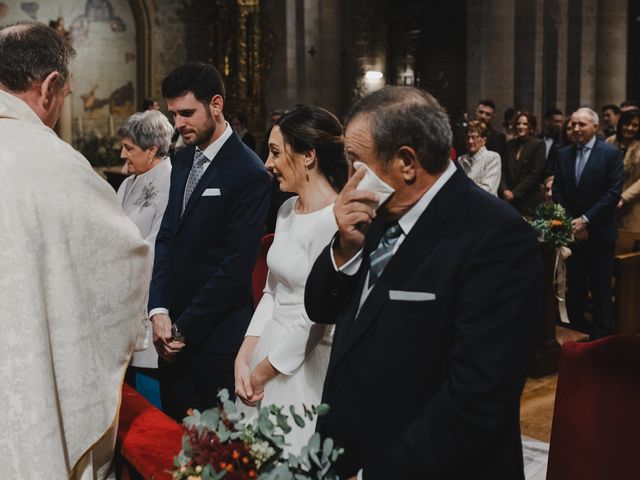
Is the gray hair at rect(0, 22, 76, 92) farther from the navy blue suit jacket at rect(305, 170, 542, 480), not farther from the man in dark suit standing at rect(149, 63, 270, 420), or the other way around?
the navy blue suit jacket at rect(305, 170, 542, 480)

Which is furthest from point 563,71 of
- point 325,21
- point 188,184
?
point 188,184

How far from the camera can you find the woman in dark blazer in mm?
8359

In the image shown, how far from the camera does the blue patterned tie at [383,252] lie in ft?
6.30

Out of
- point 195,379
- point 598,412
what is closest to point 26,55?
point 195,379

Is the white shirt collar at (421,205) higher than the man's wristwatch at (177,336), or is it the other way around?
the white shirt collar at (421,205)

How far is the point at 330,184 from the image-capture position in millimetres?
2871

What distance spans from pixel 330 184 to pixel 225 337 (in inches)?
35.5

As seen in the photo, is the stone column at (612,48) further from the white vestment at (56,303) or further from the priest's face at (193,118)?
the white vestment at (56,303)

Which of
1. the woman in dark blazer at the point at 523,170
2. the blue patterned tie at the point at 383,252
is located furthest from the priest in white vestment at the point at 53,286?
the woman in dark blazer at the point at 523,170

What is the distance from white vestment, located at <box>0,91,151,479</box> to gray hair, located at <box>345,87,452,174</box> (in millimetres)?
908

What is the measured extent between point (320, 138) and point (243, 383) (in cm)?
86

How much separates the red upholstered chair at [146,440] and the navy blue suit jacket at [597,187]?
472cm

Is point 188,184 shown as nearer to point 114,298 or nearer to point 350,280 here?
point 114,298

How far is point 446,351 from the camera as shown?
180cm
